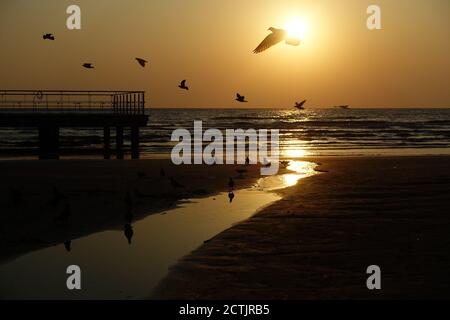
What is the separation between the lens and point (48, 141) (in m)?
39.9

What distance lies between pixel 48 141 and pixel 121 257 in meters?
29.7

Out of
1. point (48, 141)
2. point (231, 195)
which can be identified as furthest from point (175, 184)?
point (48, 141)

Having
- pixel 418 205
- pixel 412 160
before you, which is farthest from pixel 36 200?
pixel 412 160

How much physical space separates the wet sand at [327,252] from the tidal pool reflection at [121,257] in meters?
0.38

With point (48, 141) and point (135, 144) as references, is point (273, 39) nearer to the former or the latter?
point (135, 144)

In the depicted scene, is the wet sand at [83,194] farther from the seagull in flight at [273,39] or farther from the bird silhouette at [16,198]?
the seagull in flight at [273,39]

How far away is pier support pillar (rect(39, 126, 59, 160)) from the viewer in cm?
3966

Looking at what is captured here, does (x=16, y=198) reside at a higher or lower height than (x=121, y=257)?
higher

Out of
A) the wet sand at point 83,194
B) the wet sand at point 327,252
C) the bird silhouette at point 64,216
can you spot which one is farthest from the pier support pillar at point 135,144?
the bird silhouette at point 64,216
